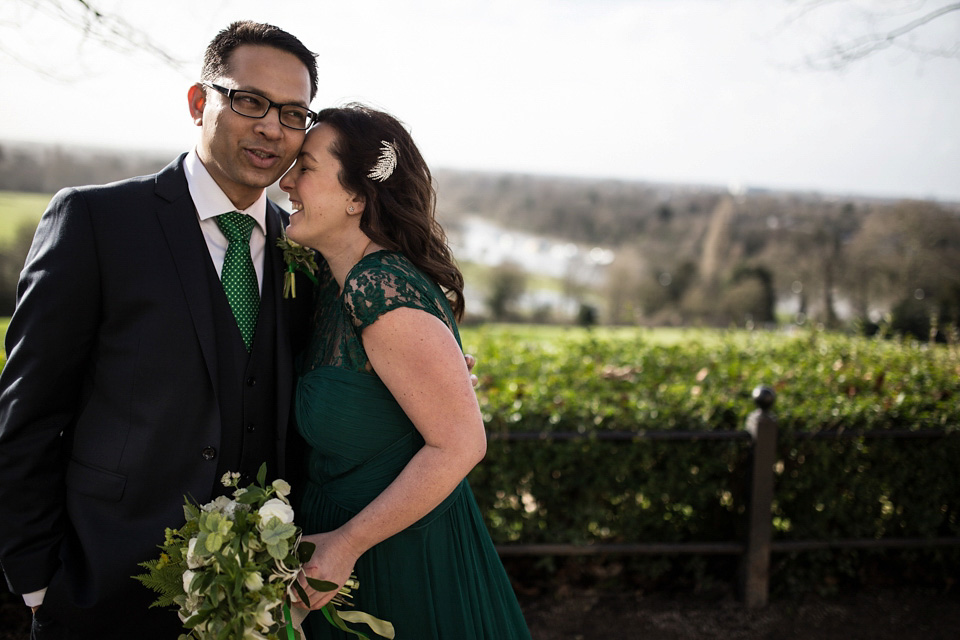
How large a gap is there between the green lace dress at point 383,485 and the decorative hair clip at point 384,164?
23 cm

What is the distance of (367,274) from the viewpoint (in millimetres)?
1911

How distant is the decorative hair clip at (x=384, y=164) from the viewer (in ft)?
6.67

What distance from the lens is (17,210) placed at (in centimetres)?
733

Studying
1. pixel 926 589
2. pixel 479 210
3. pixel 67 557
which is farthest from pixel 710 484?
pixel 479 210

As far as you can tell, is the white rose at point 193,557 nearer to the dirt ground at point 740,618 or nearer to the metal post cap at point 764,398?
→ the dirt ground at point 740,618

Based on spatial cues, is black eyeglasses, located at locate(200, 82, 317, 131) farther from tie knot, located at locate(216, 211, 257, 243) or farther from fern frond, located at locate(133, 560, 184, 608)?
fern frond, located at locate(133, 560, 184, 608)

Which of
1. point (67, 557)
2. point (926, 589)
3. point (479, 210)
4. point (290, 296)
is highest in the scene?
point (479, 210)

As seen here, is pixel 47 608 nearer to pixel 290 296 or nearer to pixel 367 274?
pixel 290 296

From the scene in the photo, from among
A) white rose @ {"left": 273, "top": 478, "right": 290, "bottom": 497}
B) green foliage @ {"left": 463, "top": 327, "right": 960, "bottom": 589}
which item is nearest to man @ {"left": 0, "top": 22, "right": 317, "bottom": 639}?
white rose @ {"left": 273, "top": 478, "right": 290, "bottom": 497}

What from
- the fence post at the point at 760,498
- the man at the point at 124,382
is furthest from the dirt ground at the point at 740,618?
the man at the point at 124,382

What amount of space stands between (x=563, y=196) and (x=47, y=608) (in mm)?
18623

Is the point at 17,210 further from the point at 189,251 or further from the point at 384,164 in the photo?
the point at 384,164

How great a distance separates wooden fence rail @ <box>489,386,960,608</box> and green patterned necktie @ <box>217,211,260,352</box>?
1653 mm

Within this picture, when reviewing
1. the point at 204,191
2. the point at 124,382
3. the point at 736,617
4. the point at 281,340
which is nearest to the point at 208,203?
the point at 204,191
